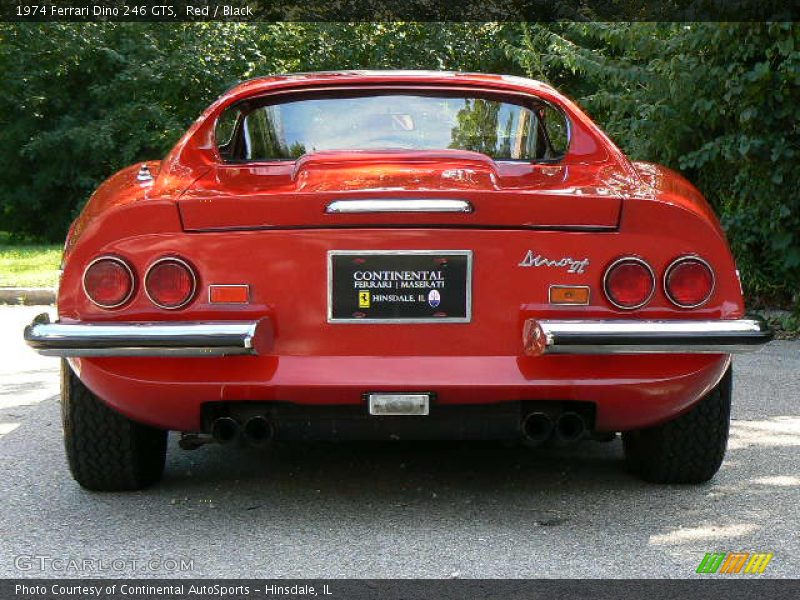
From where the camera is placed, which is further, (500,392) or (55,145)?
(55,145)

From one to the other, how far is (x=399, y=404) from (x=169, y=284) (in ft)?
2.62

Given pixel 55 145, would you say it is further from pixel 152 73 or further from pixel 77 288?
pixel 77 288

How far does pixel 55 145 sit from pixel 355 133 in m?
13.9

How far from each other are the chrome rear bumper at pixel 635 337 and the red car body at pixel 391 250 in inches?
0.8

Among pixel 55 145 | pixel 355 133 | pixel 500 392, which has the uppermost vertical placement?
pixel 355 133

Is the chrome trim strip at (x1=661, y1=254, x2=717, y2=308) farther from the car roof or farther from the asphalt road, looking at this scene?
the car roof

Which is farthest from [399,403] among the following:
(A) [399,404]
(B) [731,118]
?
(B) [731,118]

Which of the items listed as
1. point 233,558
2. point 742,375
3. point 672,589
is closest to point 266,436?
point 233,558

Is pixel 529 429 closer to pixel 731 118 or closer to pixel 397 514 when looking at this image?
pixel 397 514

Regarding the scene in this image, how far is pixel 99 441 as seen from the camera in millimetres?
4156

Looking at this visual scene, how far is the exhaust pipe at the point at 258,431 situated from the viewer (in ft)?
12.6

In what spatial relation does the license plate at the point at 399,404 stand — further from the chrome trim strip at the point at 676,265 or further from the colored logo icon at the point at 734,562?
the colored logo icon at the point at 734,562

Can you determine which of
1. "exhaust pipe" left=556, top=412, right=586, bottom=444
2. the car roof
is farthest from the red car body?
the car roof

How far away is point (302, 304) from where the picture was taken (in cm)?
372
